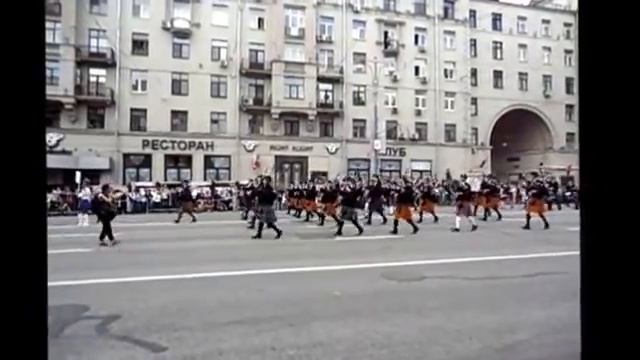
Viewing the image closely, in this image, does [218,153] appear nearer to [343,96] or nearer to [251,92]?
[251,92]

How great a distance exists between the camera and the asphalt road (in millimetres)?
5633

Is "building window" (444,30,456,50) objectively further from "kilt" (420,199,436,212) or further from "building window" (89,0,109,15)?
"kilt" (420,199,436,212)

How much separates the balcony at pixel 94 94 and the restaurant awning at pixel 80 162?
3934mm

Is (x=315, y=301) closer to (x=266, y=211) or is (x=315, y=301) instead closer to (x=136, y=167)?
(x=266, y=211)

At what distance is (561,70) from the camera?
5684 cm

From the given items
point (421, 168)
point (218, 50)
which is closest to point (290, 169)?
point (218, 50)

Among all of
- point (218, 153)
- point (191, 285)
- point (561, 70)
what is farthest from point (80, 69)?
point (561, 70)

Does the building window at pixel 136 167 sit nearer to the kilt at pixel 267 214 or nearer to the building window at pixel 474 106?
the kilt at pixel 267 214

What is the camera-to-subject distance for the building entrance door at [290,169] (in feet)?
148

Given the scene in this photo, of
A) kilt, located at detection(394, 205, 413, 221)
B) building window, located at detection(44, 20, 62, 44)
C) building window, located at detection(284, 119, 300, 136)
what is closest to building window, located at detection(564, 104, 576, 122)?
building window, located at detection(284, 119, 300, 136)

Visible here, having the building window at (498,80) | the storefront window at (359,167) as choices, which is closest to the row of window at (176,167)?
the storefront window at (359,167)

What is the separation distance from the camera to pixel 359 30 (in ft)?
159

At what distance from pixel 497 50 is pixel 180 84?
29.0 m

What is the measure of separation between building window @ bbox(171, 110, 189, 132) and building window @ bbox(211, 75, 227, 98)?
2.63m
